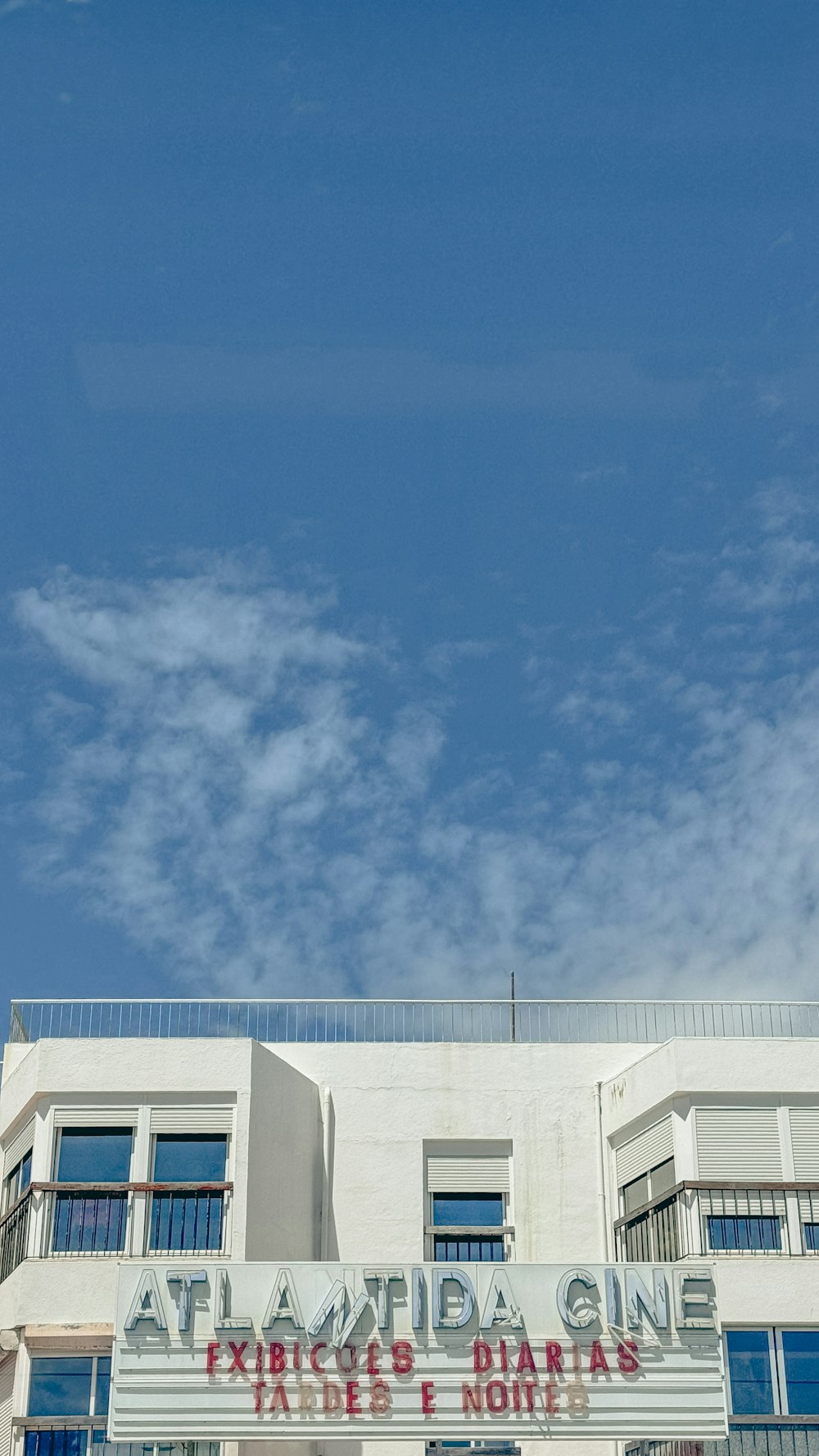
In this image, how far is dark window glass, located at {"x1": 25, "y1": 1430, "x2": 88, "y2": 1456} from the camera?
2591 cm

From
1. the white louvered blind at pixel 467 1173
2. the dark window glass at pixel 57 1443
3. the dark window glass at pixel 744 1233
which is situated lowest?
the dark window glass at pixel 57 1443

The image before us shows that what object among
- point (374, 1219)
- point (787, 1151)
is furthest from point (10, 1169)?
point (787, 1151)

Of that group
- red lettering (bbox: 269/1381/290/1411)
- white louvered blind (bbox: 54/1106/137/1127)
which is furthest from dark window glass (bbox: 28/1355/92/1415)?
red lettering (bbox: 269/1381/290/1411)

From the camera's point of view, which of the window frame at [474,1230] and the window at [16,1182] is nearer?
the window at [16,1182]

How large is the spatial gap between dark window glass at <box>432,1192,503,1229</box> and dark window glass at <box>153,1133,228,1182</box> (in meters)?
4.42

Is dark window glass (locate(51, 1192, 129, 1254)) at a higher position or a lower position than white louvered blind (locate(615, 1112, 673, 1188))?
lower

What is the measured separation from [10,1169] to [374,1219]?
19.3 feet

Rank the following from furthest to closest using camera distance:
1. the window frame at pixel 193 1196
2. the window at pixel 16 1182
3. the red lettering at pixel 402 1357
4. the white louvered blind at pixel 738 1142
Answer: the window at pixel 16 1182 < the white louvered blind at pixel 738 1142 < the window frame at pixel 193 1196 < the red lettering at pixel 402 1357

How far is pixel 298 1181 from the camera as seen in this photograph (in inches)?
1164

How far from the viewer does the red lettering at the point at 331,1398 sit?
23.9 m

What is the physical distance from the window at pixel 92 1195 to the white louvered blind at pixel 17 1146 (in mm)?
897

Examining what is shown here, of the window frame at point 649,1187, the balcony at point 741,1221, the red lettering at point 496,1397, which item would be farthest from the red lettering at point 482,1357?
the window frame at point 649,1187

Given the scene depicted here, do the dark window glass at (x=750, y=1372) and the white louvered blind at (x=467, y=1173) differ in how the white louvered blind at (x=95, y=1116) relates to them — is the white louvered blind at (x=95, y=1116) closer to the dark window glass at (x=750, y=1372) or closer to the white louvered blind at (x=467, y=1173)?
the white louvered blind at (x=467, y=1173)

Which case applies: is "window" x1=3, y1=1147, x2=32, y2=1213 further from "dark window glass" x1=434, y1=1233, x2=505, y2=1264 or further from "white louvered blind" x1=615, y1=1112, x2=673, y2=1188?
"white louvered blind" x1=615, y1=1112, x2=673, y2=1188
